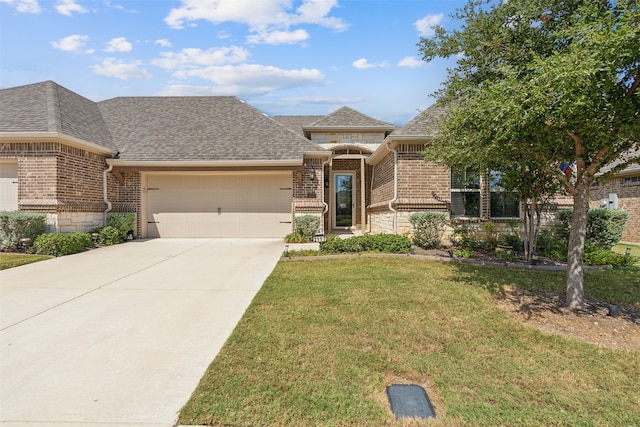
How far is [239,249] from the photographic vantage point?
9.76 m

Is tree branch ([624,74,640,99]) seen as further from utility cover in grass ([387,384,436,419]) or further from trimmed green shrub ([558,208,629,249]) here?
trimmed green shrub ([558,208,629,249])

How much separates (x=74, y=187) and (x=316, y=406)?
11097 millimetres

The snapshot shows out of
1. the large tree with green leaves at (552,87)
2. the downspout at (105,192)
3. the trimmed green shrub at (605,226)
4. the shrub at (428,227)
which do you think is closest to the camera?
the large tree with green leaves at (552,87)

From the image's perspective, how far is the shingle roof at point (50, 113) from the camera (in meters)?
9.84

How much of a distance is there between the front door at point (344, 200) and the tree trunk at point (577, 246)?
37.7 ft

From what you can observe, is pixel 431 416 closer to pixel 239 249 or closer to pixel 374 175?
pixel 239 249

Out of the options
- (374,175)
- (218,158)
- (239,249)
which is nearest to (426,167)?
(374,175)

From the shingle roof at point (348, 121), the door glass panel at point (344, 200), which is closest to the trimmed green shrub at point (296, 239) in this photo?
the door glass panel at point (344, 200)

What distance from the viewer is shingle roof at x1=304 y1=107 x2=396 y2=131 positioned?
54.1ft

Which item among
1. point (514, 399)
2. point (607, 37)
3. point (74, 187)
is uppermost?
point (607, 37)

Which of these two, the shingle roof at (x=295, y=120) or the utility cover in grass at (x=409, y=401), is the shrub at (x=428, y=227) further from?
the shingle roof at (x=295, y=120)

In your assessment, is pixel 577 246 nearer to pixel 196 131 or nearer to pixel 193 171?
pixel 193 171

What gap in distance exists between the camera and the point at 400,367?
307cm

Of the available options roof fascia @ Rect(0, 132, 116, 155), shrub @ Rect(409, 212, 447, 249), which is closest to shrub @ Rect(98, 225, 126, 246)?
roof fascia @ Rect(0, 132, 116, 155)
